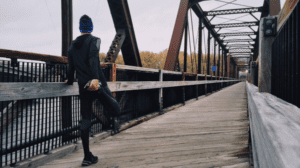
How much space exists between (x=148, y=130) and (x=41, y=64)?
2.01 meters

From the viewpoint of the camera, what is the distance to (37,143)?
205 cm

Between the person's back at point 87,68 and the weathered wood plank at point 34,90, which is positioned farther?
the person's back at point 87,68

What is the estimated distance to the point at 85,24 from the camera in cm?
206

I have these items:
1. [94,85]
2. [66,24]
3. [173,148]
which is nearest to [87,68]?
[94,85]

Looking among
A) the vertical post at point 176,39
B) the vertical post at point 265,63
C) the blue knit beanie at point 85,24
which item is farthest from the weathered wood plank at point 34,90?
the vertical post at point 176,39

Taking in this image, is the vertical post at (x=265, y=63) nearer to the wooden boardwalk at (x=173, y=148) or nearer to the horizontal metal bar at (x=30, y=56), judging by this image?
the wooden boardwalk at (x=173, y=148)

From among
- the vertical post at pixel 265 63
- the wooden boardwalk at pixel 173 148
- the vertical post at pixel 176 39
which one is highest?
the vertical post at pixel 176 39

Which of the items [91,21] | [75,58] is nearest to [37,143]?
[75,58]

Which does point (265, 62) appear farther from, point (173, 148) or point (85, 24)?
point (85, 24)

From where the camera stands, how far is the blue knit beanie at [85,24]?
6.70ft

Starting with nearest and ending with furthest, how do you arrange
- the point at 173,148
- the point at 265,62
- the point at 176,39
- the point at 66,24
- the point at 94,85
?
the point at 94,85 < the point at 265,62 < the point at 173,148 < the point at 66,24 < the point at 176,39

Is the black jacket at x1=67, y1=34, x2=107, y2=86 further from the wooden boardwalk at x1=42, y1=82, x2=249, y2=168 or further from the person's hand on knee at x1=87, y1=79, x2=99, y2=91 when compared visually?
the wooden boardwalk at x1=42, y1=82, x2=249, y2=168

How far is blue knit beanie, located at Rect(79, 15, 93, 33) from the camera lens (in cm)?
204

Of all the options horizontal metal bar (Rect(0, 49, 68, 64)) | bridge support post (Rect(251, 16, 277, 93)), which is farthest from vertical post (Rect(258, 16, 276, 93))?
horizontal metal bar (Rect(0, 49, 68, 64))
